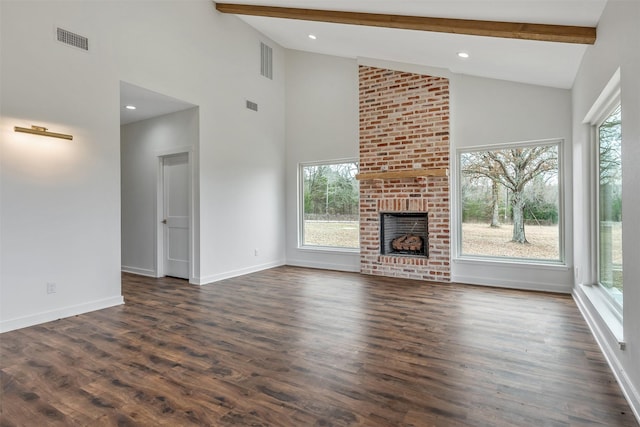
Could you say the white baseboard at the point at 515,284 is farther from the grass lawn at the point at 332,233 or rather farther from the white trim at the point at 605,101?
the white trim at the point at 605,101

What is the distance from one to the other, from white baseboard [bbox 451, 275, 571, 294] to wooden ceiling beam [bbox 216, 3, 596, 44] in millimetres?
3025

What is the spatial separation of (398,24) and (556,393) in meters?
3.49

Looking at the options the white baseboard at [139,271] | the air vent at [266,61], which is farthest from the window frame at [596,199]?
the white baseboard at [139,271]

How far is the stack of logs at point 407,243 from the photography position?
5758 mm

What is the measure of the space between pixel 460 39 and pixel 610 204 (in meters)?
2.21

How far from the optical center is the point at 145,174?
19.6 ft

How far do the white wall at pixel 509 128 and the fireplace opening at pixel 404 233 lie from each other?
1.57ft

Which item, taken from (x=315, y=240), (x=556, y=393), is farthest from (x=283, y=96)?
(x=556, y=393)

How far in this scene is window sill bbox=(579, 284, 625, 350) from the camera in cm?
250

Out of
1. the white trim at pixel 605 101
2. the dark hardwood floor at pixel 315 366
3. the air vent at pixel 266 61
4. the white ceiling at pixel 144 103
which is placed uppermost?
the air vent at pixel 266 61

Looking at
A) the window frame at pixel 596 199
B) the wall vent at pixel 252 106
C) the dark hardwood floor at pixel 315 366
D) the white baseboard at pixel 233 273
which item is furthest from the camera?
the wall vent at pixel 252 106

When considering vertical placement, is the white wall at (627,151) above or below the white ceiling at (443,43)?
below

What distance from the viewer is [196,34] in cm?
513

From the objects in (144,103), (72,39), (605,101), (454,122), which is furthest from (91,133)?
(605,101)
